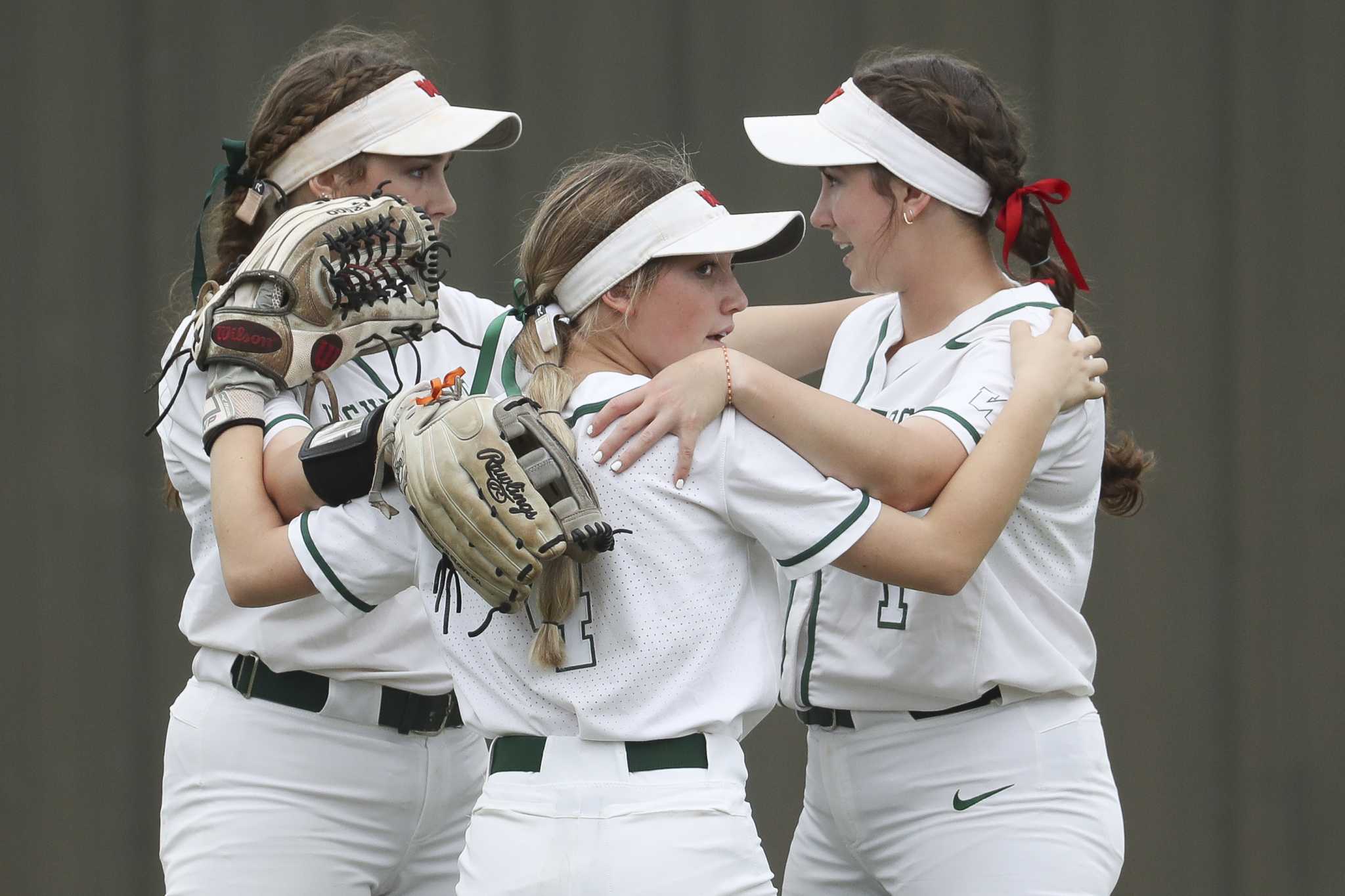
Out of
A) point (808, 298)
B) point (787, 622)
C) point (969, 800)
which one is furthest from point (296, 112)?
point (808, 298)

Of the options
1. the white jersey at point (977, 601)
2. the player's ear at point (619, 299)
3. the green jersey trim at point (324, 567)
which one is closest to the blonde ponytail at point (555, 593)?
the player's ear at point (619, 299)

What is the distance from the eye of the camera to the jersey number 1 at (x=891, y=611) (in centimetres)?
191

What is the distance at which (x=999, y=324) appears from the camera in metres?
1.96

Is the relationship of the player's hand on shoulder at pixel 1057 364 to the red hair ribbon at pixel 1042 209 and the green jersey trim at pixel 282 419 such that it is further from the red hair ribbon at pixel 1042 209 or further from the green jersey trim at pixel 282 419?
the green jersey trim at pixel 282 419

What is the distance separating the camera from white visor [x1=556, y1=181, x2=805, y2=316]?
5.51ft

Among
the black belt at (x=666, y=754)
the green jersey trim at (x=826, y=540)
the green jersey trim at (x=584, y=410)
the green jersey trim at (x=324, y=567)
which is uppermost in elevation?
the green jersey trim at (x=584, y=410)

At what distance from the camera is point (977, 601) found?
1896 mm

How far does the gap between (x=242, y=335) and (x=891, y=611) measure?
85 centimetres

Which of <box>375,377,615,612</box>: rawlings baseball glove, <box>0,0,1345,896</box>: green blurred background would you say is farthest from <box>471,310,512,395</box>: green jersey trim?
<box>0,0,1345,896</box>: green blurred background

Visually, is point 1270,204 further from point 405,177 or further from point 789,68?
point 405,177

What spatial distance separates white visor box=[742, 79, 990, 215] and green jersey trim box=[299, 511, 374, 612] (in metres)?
0.77

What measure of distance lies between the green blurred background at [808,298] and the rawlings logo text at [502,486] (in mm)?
1926

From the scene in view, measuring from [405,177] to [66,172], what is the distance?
156 centimetres

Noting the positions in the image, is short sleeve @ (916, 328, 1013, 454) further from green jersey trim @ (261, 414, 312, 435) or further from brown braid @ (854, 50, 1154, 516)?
green jersey trim @ (261, 414, 312, 435)
